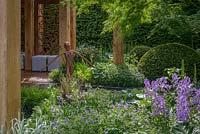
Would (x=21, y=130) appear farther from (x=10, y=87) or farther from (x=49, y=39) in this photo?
(x=49, y=39)

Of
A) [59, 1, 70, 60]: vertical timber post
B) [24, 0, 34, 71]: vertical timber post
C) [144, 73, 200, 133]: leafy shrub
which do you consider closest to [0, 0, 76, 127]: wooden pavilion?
[144, 73, 200, 133]: leafy shrub

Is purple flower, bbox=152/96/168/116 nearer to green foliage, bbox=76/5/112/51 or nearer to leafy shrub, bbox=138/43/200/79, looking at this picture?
leafy shrub, bbox=138/43/200/79

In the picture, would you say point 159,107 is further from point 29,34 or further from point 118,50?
point 29,34

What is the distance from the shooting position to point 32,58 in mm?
11641

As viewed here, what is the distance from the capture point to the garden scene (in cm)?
304

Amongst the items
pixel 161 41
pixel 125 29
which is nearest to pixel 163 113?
pixel 125 29

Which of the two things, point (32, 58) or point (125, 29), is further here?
point (32, 58)

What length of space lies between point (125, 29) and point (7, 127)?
3204 mm

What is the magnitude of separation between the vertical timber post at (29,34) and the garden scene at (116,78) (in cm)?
4

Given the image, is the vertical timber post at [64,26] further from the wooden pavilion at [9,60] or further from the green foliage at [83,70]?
the wooden pavilion at [9,60]

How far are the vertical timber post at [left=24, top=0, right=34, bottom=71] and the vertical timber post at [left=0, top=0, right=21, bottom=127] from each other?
8.59 m

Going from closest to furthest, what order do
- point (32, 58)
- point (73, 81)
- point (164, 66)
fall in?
point (73, 81) → point (164, 66) → point (32, 58)

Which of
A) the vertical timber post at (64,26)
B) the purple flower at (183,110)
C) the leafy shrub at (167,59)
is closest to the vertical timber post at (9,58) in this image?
the purple flower at (183,110)

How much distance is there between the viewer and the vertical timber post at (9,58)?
2.98 m
